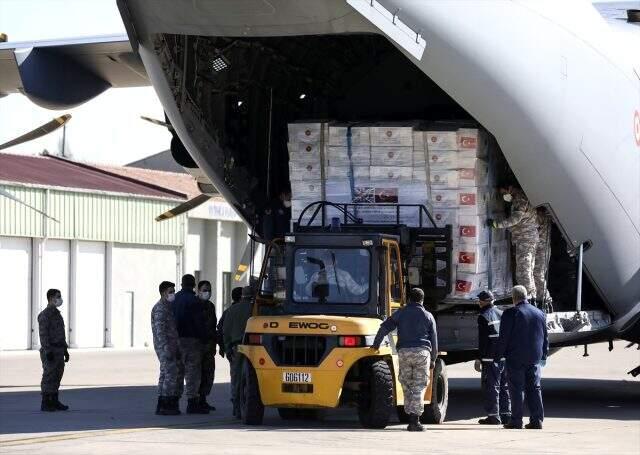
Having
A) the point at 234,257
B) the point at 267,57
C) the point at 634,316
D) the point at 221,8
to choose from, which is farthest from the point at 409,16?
the point at 234,257

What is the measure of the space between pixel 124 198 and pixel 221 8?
24.5 m

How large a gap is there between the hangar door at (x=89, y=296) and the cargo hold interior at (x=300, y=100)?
19.3 m

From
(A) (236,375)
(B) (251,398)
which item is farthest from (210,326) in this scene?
(B) (251,398)

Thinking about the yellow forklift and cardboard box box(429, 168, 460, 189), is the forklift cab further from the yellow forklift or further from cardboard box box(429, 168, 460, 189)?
cardboard box box(429, 168, 460, 189)

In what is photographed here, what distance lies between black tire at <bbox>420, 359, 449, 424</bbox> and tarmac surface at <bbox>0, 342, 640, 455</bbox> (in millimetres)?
163

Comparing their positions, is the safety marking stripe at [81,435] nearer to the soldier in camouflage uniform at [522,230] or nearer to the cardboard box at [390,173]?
the cardboard box at [390,173]

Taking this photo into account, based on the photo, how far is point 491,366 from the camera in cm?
1504

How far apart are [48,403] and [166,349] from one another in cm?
184

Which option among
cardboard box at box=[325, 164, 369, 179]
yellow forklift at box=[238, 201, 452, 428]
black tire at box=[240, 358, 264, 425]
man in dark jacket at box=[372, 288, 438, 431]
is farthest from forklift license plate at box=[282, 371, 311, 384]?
cardboard box at box=[325, 164, 369, 179]

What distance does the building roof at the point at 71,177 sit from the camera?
120 feet

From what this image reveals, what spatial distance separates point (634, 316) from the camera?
17281 mm

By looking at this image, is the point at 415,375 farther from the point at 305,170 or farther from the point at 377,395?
the point at 305,170

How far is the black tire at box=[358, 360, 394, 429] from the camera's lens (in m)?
14.0

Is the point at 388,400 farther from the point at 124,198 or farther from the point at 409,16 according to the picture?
the point at 124,198
